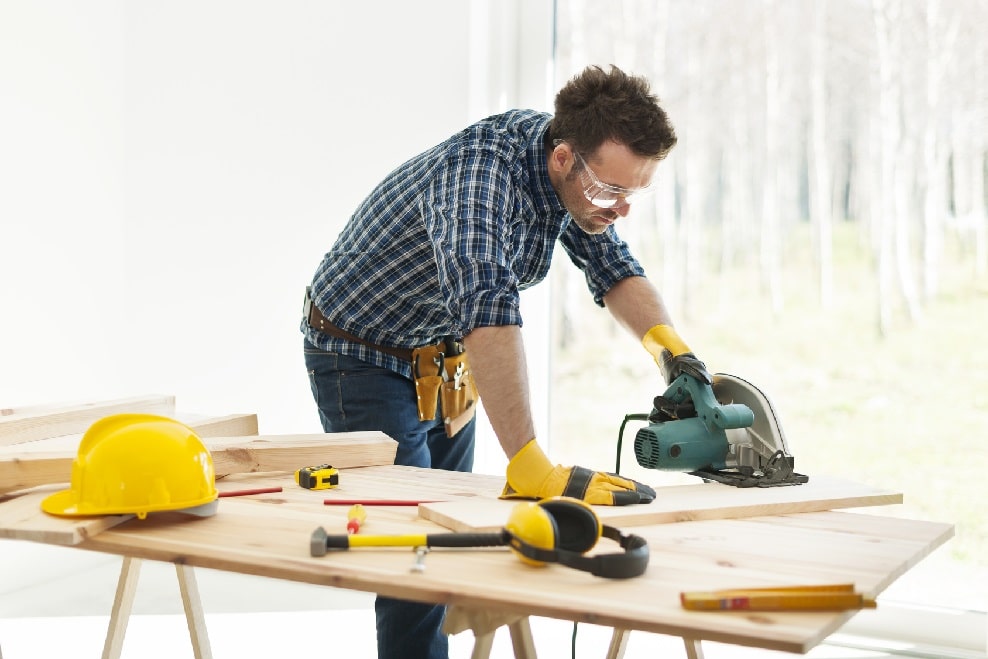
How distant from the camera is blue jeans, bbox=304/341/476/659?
2400 mm

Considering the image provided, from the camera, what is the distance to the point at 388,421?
8.18 feet

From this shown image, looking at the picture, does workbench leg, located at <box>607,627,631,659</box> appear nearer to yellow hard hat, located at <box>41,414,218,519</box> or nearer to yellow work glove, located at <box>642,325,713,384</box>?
yellow work glove, located at <box>642,325,713,384</box>

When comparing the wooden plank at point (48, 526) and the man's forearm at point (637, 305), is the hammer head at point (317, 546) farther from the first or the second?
the man's forearm at point (637, 305)

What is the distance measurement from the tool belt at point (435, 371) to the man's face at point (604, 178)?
1.66ft

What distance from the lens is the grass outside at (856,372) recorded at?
359 cm

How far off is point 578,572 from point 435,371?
1.14m

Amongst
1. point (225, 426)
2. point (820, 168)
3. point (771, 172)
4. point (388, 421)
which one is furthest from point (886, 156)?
point (225, 426)

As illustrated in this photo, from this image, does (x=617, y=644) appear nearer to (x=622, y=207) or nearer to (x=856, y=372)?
(x=622, y=207)

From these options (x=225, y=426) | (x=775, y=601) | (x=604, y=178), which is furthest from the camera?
(x=225, y=426)

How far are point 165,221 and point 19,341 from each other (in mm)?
790

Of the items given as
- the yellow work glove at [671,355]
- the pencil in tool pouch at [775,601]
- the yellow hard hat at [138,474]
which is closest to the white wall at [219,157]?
the yellow work glove at [671,355]

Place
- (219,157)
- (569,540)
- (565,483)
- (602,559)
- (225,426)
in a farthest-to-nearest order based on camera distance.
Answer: (219,157)
(225,426)
(565,483)
(569,540)
(602,559)

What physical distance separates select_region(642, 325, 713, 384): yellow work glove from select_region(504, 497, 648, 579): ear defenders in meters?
0.66

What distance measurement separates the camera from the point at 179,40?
4.20 m
